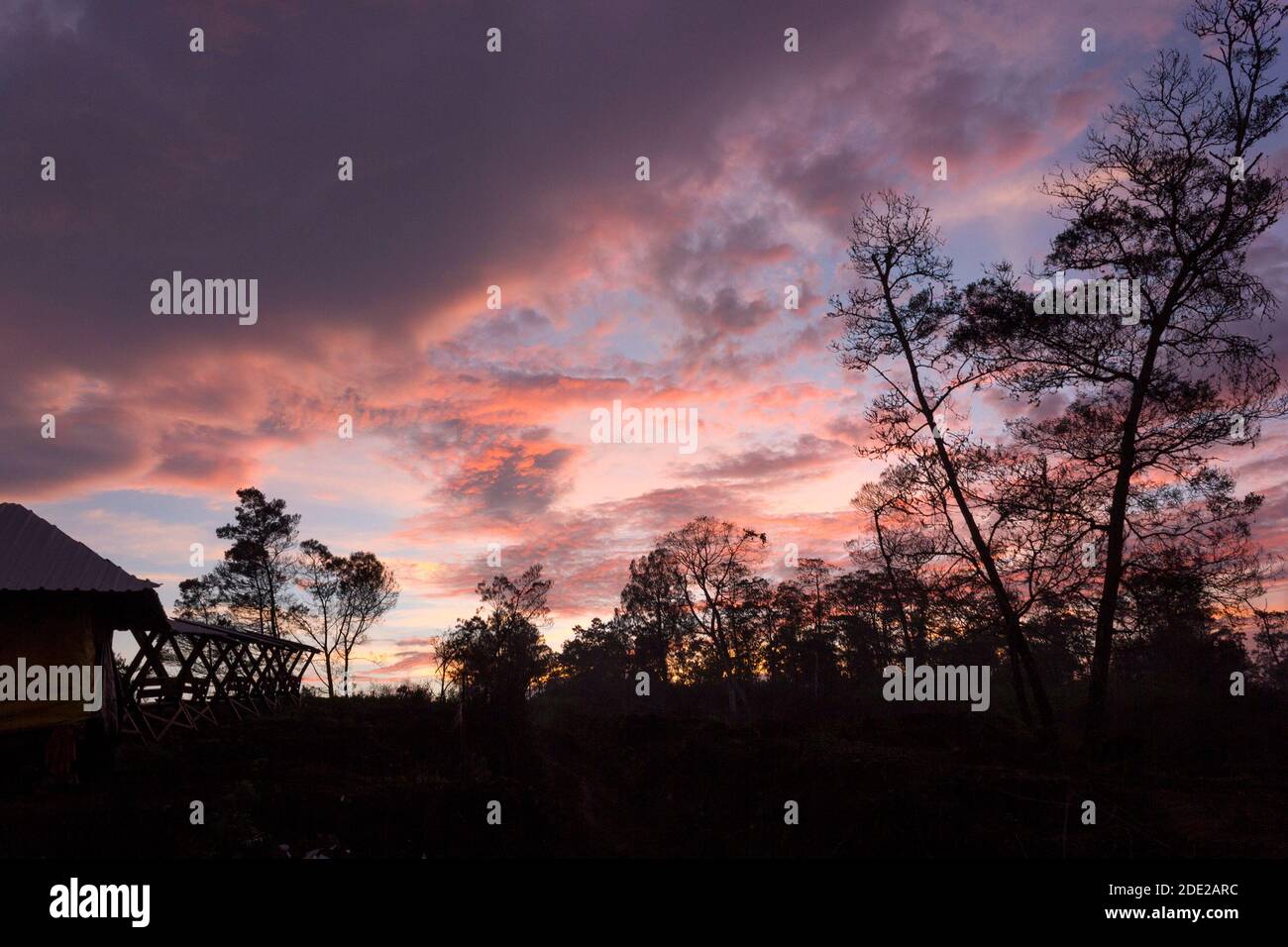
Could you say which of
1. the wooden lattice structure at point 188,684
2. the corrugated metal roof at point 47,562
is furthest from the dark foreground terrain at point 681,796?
the corrugated metal roof at point 47,562

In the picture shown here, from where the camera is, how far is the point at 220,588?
39.1 m

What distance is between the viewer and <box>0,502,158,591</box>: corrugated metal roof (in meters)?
11.1

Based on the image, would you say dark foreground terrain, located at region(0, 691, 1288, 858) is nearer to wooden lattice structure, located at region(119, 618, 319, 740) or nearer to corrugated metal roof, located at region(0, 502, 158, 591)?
wooden lattice structure, located at region(119, 618, 319, 740)

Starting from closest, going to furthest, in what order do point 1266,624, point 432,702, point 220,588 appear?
point 1266,624
point 432,702
point 220,588

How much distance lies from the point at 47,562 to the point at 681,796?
12475 mm

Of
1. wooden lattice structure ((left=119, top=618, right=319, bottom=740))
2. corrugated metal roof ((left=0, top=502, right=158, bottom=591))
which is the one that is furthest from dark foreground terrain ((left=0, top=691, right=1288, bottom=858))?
corrugated metal roof ((left=0, top=502, right=158, bottom=591))

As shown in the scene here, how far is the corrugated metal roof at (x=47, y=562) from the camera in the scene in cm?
1115

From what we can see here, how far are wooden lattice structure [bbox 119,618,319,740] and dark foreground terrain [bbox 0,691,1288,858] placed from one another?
3.20 ft

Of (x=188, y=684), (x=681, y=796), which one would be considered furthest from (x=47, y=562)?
(x=681, y=796)

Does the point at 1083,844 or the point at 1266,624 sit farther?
the point at 1266,624

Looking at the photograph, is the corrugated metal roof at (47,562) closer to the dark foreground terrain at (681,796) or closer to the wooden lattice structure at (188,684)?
the wooden lattice structure at (188,684)

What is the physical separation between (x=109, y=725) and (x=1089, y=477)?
816 inches
